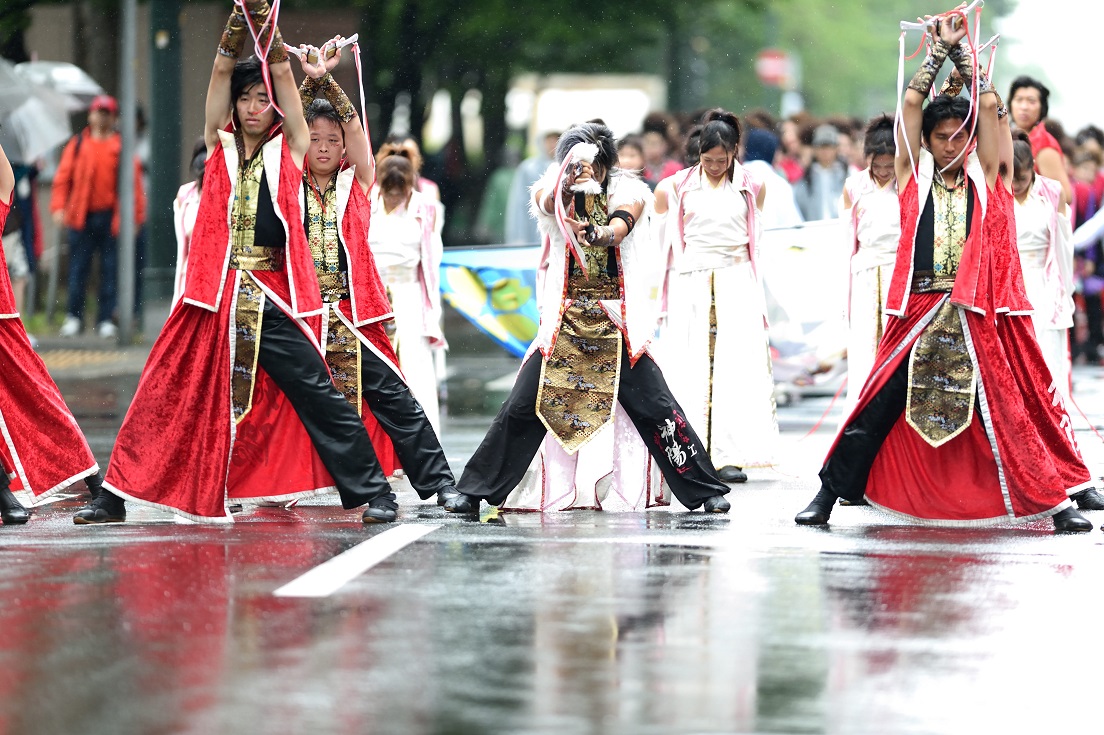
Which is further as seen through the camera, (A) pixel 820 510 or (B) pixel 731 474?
(B) pixel 731 474

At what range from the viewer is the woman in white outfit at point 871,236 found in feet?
33.7

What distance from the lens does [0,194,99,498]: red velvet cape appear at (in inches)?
331

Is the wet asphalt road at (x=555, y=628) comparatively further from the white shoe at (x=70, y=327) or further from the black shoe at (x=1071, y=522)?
the white shoe at (x=70, y=327)

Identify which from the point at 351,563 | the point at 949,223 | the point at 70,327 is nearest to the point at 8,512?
the point at 351,563

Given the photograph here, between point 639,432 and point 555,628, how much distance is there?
2.66 m

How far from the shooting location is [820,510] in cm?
835

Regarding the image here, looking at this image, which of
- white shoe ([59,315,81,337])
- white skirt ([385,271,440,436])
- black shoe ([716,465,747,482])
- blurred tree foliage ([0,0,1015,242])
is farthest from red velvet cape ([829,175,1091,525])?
blurred tree foliage ([0,0,1015,242])

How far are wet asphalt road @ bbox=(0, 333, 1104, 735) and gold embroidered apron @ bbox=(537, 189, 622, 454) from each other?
0.48 metres

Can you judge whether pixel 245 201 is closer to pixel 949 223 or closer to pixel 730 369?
pixel 949 223

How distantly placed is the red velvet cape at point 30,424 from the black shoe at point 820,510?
2.99 meters

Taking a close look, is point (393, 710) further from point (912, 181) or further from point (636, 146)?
point (636, 146)

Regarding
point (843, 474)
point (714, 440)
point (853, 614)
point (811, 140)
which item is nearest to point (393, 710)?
point (853, 614)

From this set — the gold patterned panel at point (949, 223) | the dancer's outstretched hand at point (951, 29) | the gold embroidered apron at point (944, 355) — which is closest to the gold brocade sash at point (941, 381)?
the gold embroidered apron at point (944, 355)

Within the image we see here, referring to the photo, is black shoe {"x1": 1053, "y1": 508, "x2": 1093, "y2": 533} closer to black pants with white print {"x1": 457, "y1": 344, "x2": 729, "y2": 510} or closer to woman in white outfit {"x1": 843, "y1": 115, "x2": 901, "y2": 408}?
black pants with white print {"x1": 457, "y1": 344, "x2": 729, "y2": 510}
